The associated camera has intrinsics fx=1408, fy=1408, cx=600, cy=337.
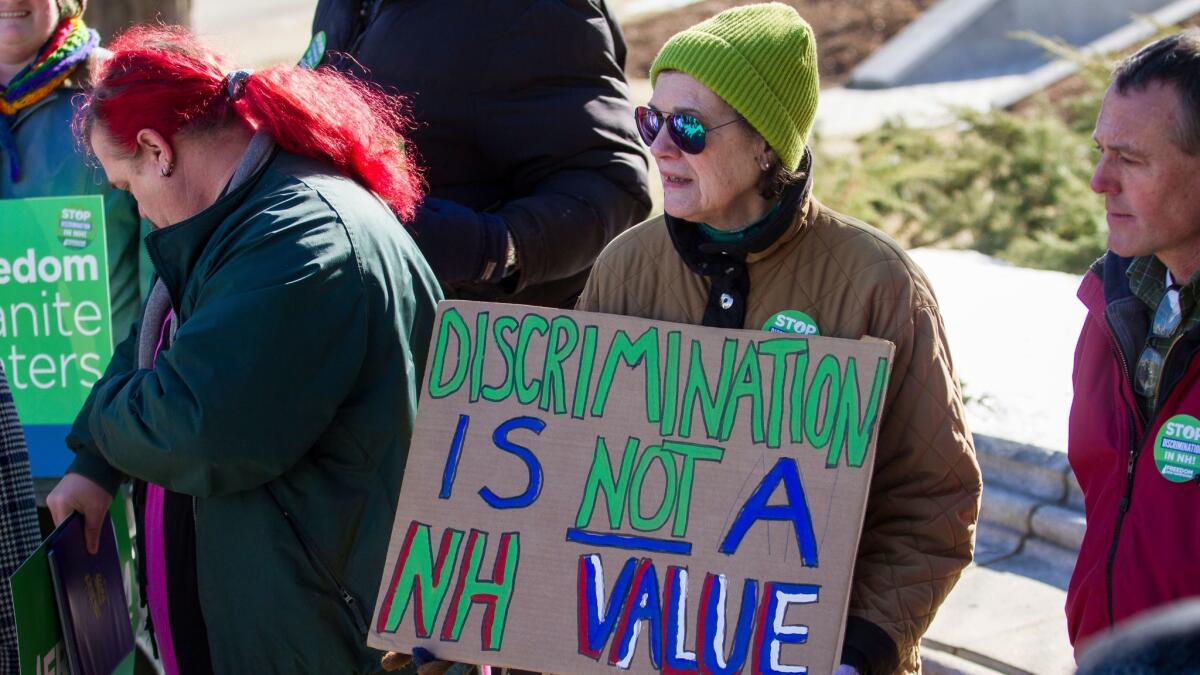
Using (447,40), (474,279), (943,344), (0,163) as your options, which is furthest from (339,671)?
(0,163)

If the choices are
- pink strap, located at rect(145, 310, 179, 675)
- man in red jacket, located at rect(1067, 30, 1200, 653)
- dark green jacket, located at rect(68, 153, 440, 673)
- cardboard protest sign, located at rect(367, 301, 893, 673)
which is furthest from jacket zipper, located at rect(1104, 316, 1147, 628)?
pink strap, located at rect(145, 310, 179, 675)

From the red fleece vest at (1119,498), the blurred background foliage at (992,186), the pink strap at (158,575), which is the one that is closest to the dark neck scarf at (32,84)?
the pink strap at (158,575)

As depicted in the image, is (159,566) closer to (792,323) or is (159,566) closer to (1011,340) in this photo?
(792,323)

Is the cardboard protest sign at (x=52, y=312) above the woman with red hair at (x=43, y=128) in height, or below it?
below

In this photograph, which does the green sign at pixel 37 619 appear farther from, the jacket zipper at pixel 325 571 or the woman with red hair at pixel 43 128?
the woman with red hair at pixel 43 128

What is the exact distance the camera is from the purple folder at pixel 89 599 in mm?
2635

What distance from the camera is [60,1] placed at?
368 cm

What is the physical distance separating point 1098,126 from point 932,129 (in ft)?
24.6

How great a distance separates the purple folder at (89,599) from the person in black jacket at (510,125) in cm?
93

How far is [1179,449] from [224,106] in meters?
1.72

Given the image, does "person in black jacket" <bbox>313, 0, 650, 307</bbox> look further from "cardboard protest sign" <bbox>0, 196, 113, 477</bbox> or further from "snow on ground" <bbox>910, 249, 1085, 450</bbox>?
"snow on ground" <bbox>910, 249, 1085, 450</bbox>

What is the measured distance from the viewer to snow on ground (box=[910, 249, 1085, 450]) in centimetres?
456

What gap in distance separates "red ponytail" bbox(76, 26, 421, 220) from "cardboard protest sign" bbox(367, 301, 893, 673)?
477mm

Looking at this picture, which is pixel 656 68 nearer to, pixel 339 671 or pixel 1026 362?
pixel 339 671
